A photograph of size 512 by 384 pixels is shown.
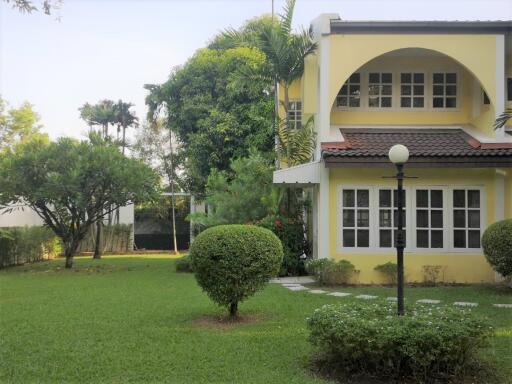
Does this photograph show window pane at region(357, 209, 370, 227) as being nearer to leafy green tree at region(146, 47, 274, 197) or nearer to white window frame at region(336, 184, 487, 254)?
white window frame at region(336, 184, 487, 254)

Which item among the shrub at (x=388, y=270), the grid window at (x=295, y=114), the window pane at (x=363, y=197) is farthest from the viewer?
the grid window at (x=295, y=114)

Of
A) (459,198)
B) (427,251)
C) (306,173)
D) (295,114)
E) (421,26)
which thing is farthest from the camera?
(295,114)

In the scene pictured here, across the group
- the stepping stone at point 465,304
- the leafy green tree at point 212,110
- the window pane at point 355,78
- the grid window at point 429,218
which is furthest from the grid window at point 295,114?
the stepping stone at point 465,304

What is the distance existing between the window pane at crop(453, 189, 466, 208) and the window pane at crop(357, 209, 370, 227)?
6.88ft

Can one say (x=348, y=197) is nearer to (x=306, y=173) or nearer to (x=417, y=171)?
(x=306, y=173)

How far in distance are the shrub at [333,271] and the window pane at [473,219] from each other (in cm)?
301

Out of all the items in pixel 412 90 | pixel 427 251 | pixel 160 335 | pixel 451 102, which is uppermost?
pixel 412 90

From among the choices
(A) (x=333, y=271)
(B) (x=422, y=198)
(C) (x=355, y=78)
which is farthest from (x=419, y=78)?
(A) (x=333, y=271)

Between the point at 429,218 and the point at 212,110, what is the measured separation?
15.2 m

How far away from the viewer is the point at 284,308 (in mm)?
9656

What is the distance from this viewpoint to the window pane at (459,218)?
1303cm

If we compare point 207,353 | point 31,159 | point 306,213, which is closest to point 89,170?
point 31,159

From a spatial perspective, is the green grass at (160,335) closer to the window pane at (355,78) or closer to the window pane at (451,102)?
the window pane at (451,102)

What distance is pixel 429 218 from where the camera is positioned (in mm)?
13047
